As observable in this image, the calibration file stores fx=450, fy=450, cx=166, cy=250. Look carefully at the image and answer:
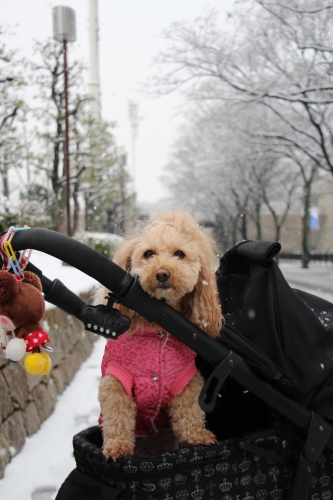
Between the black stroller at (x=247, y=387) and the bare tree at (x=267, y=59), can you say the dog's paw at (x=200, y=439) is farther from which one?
the bare tree at (x=267, y=59)

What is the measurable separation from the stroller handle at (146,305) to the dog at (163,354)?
13 centimetres

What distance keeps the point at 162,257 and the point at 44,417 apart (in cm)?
227

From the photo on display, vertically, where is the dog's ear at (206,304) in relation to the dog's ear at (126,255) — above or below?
below

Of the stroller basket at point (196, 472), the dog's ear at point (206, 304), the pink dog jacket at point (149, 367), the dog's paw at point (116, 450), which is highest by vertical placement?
the dog's ear at point (206, 304)

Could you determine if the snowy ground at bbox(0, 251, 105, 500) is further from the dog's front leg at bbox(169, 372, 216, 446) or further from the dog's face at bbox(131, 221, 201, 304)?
the dog's face at bbox(131, 221, 201, 304)

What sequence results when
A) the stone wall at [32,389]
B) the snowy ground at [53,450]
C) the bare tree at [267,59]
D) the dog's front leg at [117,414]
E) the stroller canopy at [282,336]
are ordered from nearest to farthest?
the dog's front leg at [117,414]
the stroller canopy at [282,336]
the snowy ground at [53,450]
the stone wall at [32,389]
the bare tree at [267,59]

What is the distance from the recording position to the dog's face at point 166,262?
5.13 feet

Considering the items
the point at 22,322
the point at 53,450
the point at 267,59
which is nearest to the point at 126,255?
the point at 22,322

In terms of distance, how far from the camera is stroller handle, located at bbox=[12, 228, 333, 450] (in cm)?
137

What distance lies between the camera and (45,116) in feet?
47.3

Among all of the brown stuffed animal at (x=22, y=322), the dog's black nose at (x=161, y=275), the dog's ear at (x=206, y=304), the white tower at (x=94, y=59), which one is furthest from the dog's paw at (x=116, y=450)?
the white tower at (x=94, y=59)

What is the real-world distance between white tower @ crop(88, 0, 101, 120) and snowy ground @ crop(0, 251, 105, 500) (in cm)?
1203

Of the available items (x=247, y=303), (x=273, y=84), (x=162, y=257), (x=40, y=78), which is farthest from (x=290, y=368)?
(x=40, y=78)

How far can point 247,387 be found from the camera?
65.6 inches
